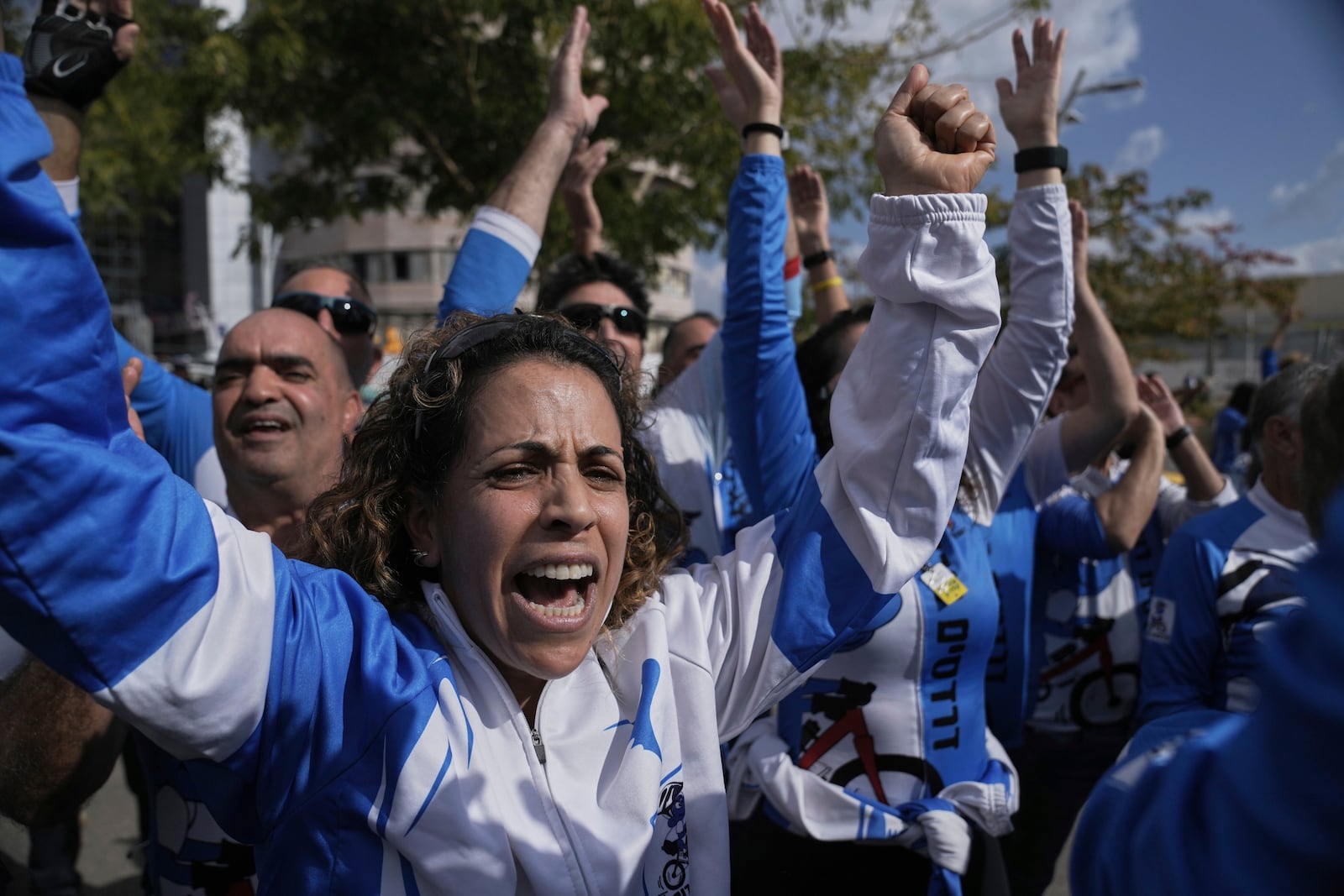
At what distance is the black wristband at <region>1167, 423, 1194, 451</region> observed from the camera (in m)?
3.62

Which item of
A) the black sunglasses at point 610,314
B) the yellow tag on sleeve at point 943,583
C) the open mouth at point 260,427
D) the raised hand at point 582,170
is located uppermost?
the raised hand at point 582,170

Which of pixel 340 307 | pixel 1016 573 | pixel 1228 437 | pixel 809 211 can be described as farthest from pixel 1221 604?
pixel 1228 437

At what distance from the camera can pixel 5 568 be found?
3.08 feet

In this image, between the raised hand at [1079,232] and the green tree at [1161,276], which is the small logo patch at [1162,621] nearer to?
the raised hand at [1079,232]

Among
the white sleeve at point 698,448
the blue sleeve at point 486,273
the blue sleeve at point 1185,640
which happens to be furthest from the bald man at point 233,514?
A: the blue sleeve at point 1185,640

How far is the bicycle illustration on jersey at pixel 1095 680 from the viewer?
3246 millimetres

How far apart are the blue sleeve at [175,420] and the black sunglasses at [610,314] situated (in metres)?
1.24

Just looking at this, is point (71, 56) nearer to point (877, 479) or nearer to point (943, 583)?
point (877, 479)

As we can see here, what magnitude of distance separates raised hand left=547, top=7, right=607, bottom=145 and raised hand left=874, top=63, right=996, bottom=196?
152 centimetres

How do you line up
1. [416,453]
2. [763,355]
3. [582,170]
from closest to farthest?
[416,453] → [763,355] → [582,170]

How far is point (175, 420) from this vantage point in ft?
10.2

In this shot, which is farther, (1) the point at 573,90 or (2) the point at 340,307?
(2) the point at 340,307

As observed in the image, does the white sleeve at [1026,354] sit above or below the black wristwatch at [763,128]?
below

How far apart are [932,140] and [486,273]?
1370 millimetres
